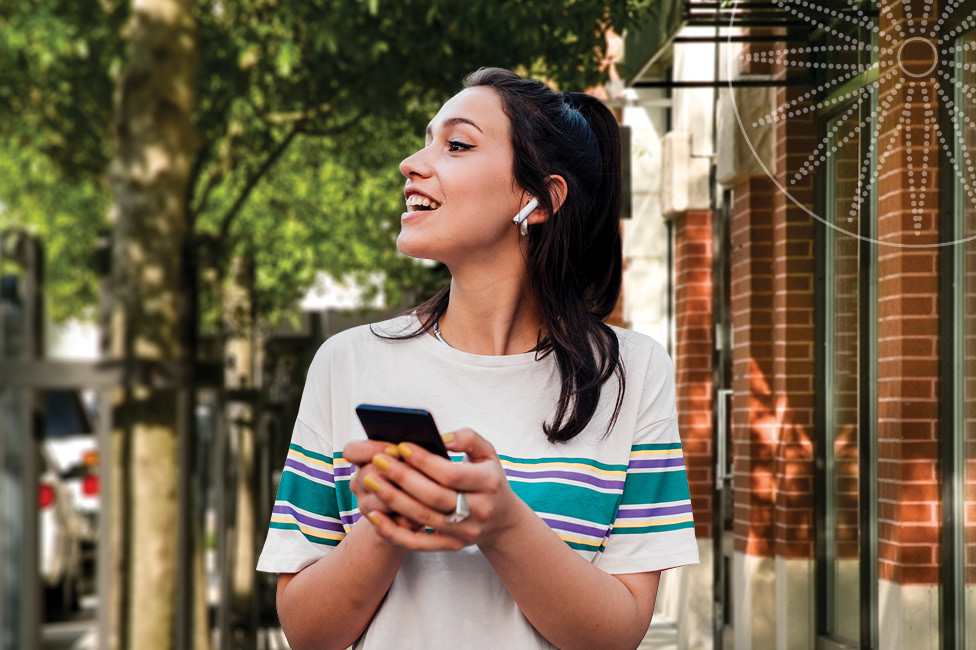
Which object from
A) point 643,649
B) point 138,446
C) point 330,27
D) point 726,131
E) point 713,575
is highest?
point 330,27

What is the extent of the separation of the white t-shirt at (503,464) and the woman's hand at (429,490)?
0.28 m

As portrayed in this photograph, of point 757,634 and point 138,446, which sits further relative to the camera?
point 757,634

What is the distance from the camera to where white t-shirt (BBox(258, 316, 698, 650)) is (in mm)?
1830

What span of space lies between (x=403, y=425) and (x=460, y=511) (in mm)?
125

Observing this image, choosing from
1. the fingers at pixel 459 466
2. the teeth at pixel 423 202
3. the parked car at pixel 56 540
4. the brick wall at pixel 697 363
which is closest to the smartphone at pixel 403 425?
the fingers at pixel 459 466

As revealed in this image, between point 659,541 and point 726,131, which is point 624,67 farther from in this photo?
point 659,541

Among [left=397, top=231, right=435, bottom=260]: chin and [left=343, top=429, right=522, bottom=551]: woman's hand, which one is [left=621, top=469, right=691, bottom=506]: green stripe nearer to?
[left=343, top=429, right=522, bottom=551]: woman's hand

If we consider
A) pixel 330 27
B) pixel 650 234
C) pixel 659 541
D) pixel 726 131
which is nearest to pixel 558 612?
pixel 659 541

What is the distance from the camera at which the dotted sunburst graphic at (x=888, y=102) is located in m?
5.11

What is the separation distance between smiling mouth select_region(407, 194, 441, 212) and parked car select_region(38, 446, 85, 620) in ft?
7.53

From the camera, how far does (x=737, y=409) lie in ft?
27.1

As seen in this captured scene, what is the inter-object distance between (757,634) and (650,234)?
16.8 feet

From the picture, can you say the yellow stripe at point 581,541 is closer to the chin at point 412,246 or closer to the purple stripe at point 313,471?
the purple stripe at point 313,471

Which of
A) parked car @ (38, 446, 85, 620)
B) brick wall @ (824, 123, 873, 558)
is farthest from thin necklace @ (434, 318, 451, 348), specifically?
brick wall @ (824, 123, 873, 558)
